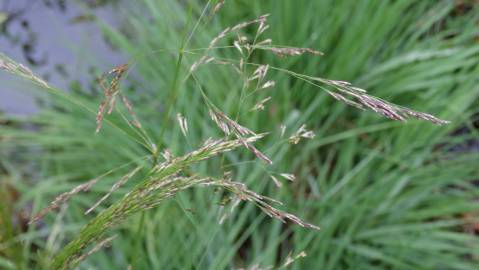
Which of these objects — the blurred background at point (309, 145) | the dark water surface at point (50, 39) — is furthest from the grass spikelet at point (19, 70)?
the dark water surface at point (50, 39)

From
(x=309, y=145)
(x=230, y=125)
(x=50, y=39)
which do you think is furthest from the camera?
(x=50, y=39)

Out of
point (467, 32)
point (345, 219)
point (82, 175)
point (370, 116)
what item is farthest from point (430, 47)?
point (82, 175)

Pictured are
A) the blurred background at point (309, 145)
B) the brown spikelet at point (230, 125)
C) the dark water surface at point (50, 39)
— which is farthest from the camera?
the dark water surface at point (50, 39)

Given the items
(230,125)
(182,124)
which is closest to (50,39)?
(182,124)

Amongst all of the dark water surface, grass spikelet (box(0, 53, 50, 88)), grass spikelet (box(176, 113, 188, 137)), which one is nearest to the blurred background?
the dark water surface

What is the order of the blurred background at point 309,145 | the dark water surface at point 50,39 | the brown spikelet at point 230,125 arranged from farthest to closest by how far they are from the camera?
1. the dark water surface at point 50,39
2. the blurred background at point 309,145
3. the brown spikelet at point 230,125

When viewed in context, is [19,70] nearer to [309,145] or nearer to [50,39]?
[309,145]

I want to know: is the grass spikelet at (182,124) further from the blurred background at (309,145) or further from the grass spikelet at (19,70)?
→ the blurred background at (309,145)
